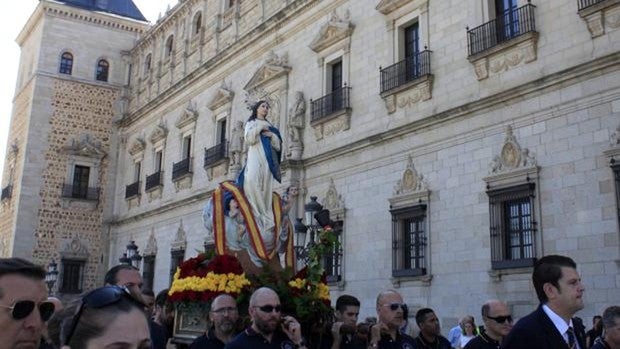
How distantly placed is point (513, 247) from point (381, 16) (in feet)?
21.7

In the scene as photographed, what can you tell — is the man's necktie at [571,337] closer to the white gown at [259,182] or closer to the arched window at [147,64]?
the white gown at [259,182]

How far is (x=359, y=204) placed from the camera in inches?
582

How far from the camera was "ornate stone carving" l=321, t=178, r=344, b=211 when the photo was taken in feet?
50.2

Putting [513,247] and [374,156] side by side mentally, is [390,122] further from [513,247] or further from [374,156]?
[513,247]

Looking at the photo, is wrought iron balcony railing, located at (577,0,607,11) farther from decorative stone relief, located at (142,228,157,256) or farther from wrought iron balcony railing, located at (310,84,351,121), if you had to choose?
decorative stone relief, located at (142,228,157,256)

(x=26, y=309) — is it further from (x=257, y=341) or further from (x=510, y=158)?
(x=510, y=158)

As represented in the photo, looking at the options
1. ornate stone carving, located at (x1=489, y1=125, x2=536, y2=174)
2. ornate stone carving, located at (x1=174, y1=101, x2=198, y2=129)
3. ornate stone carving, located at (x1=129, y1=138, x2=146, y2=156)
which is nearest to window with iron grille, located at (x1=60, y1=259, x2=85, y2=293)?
ornate stone carving, located at (x1=129, y1=138, x2=146, y2=156)

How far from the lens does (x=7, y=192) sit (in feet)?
96.0

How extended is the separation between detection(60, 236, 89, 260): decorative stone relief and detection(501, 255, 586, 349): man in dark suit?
27.0 meters

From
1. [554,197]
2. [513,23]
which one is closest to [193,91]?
[513,23]

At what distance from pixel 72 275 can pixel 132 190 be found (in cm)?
465

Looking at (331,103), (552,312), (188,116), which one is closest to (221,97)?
A: (188,116)

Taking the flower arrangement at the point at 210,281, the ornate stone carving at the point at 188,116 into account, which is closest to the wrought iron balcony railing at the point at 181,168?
the ornate stone carving at the point at 188,116

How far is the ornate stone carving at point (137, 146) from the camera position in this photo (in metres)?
27.4
